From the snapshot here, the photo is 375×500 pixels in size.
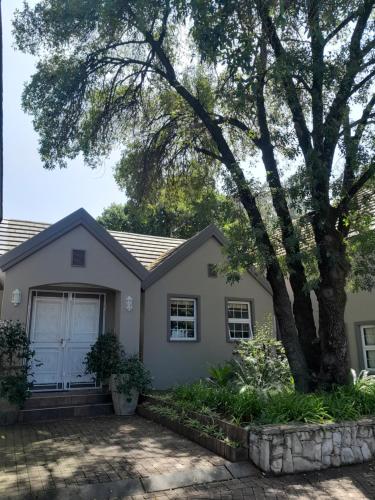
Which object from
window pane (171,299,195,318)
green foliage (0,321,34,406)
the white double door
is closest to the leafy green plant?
window pane (171,299,195,318)

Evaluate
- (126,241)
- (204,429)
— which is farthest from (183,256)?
(204,429)

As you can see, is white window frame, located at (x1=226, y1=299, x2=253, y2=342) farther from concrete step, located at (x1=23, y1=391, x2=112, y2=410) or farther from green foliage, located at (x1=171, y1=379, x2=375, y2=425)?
green foliage, located at (x1=171, y1=379, x2=375, y2=425)

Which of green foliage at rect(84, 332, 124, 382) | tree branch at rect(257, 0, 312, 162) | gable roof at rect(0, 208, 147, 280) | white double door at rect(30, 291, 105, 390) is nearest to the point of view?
tree branch at rect(257, 0, 312, 162)

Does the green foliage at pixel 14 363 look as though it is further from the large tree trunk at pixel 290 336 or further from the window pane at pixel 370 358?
the window pane at pixel 370 358

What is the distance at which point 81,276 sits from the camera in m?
11.2

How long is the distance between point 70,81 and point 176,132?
365 cm

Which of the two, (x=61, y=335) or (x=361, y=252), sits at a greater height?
(x=361, y=252)

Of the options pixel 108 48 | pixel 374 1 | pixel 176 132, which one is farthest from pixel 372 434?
pixel 108 48

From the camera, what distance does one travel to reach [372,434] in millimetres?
7270

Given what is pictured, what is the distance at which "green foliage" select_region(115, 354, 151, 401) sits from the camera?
33.7ft

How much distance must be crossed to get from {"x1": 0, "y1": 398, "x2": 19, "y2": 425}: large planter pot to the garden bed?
2.98 meters

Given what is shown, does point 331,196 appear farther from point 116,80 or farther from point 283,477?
point 116,80

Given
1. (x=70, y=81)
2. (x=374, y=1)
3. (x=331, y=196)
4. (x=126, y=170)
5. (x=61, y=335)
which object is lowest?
(x=61, y=335)

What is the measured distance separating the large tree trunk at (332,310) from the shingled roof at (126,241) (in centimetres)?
635
